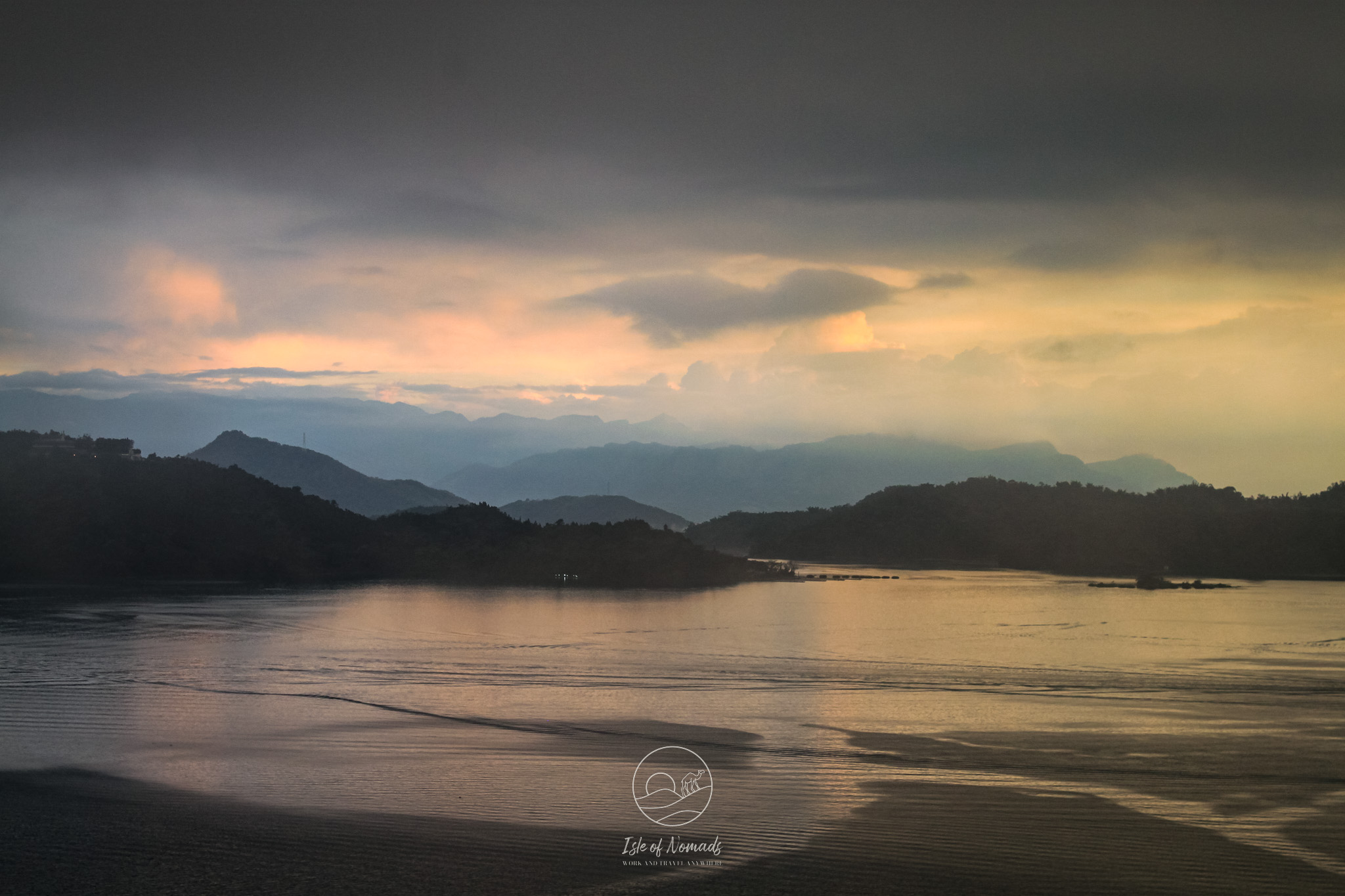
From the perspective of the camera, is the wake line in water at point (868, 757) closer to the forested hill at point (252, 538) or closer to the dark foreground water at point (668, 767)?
the dark foreground water at point (668, 767)

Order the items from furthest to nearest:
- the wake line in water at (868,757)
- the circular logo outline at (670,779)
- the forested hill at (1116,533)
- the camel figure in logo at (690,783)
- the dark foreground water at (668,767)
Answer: the forested hill at (1116,533) < the wake line in water at (868,757) < the camel figure in logo at (690,783) < the circular logo outline at (670,779) < the dark foreground water at (668,767)

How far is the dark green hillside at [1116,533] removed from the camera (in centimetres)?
15450

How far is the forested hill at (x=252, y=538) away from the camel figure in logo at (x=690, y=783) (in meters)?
106

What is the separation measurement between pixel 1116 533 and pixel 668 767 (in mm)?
169874

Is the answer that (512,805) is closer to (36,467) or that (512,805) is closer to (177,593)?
(177,593)

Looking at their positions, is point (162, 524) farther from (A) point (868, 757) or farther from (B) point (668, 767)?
(A) point (868, 757)

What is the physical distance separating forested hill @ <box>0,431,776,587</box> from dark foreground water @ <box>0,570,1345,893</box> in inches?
3173

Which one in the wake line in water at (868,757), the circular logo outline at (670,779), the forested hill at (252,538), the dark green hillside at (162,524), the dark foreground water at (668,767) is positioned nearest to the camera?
the dark foreground water at (668,767)

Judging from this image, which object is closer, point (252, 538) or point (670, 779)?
point (670, 779)

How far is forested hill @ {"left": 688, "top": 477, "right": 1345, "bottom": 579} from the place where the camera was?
506 feet

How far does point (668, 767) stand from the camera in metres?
21.0

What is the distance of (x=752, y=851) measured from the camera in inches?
595

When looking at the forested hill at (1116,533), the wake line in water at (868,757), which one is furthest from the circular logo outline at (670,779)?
the forested hill at (1116,533)

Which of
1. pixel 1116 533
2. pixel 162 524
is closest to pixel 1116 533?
pixel 1116 533
